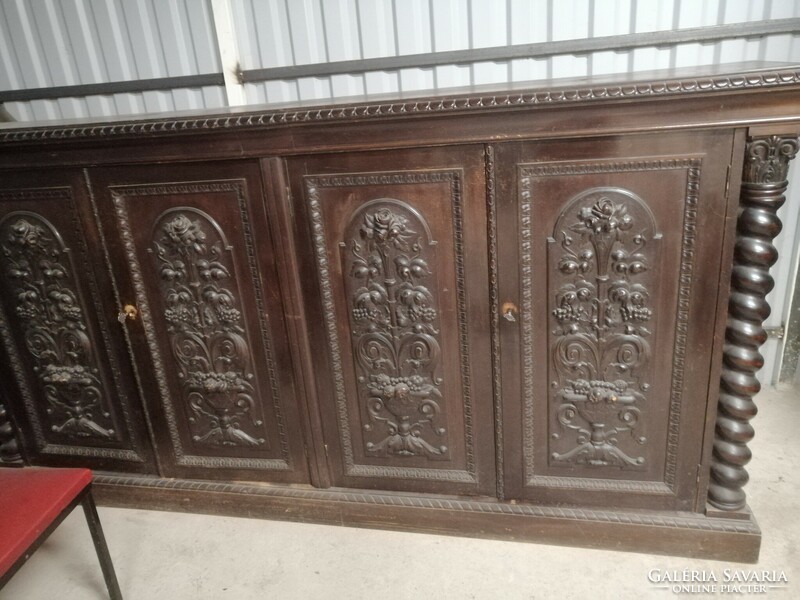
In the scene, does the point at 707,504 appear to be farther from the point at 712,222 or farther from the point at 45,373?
the point at 45,373

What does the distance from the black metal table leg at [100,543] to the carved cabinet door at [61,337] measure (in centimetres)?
44

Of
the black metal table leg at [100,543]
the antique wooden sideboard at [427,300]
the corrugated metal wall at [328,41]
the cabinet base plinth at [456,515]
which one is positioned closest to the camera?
the antique wooden sideboard at [427,300]

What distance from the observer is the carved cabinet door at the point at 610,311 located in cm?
137

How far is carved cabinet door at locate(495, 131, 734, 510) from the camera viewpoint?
4.49 feet

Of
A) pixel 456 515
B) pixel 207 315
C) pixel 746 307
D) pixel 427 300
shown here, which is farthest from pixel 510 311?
pixel 207 315

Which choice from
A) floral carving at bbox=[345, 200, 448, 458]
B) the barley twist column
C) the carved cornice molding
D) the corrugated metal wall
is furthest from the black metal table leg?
the barley twist column

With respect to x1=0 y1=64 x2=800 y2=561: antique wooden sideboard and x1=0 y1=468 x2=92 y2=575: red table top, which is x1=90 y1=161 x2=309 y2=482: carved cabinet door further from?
x1=0 y1=468 x2=92 y2=575: red table top

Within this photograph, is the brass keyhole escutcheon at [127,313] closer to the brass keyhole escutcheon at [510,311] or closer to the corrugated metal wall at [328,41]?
the corrugated metal wall at [328,41]

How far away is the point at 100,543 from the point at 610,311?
143 cm

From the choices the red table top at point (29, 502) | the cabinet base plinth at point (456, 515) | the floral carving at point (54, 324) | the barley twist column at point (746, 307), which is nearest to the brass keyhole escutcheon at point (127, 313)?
the floral carving at point (54, 324)

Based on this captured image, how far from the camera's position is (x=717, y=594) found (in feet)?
5.02

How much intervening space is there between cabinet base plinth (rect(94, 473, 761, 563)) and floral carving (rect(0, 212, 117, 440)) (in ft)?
0.79

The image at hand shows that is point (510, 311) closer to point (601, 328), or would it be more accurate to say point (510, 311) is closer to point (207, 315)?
point (601, 328)

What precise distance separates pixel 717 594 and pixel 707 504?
0.72ft
